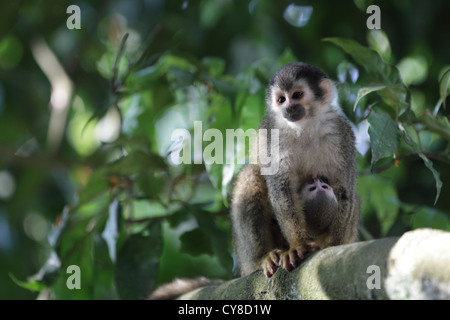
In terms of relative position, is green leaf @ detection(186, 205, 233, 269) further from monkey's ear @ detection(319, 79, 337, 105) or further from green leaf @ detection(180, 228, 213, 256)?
monkey's ear @ detection(319, 79, 337, 105)

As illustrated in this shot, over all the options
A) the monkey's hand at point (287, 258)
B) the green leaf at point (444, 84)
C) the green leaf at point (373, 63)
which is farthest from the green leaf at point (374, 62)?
the monkey's hand at point (287, 258)

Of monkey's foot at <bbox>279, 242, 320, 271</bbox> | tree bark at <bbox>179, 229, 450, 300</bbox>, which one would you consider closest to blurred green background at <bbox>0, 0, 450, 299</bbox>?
monkey's foot at <bbox>279, 242, 320, 271</bbox>

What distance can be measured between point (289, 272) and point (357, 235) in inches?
51.6

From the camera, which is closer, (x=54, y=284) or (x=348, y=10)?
(x=54, y=284)

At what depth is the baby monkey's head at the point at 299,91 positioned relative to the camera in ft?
12.8

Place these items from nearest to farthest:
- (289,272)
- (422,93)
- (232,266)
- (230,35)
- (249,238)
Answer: (289,272) < (249,238) < (232,266) < (422,93) < (230,35)

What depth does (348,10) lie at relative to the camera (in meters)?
6.21

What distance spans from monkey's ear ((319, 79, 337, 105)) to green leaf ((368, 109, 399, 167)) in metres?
0.76

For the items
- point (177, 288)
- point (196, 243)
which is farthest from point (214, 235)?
point (177, 288)

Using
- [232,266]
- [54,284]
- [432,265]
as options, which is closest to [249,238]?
[232,266]

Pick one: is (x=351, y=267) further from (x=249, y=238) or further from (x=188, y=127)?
(x=188, y=127)

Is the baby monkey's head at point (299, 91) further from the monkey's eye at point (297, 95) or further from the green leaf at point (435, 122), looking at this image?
the green leaf at point (435, 122)

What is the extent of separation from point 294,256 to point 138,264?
1453 millimetres

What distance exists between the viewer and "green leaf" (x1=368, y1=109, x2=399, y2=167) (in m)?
3.03
